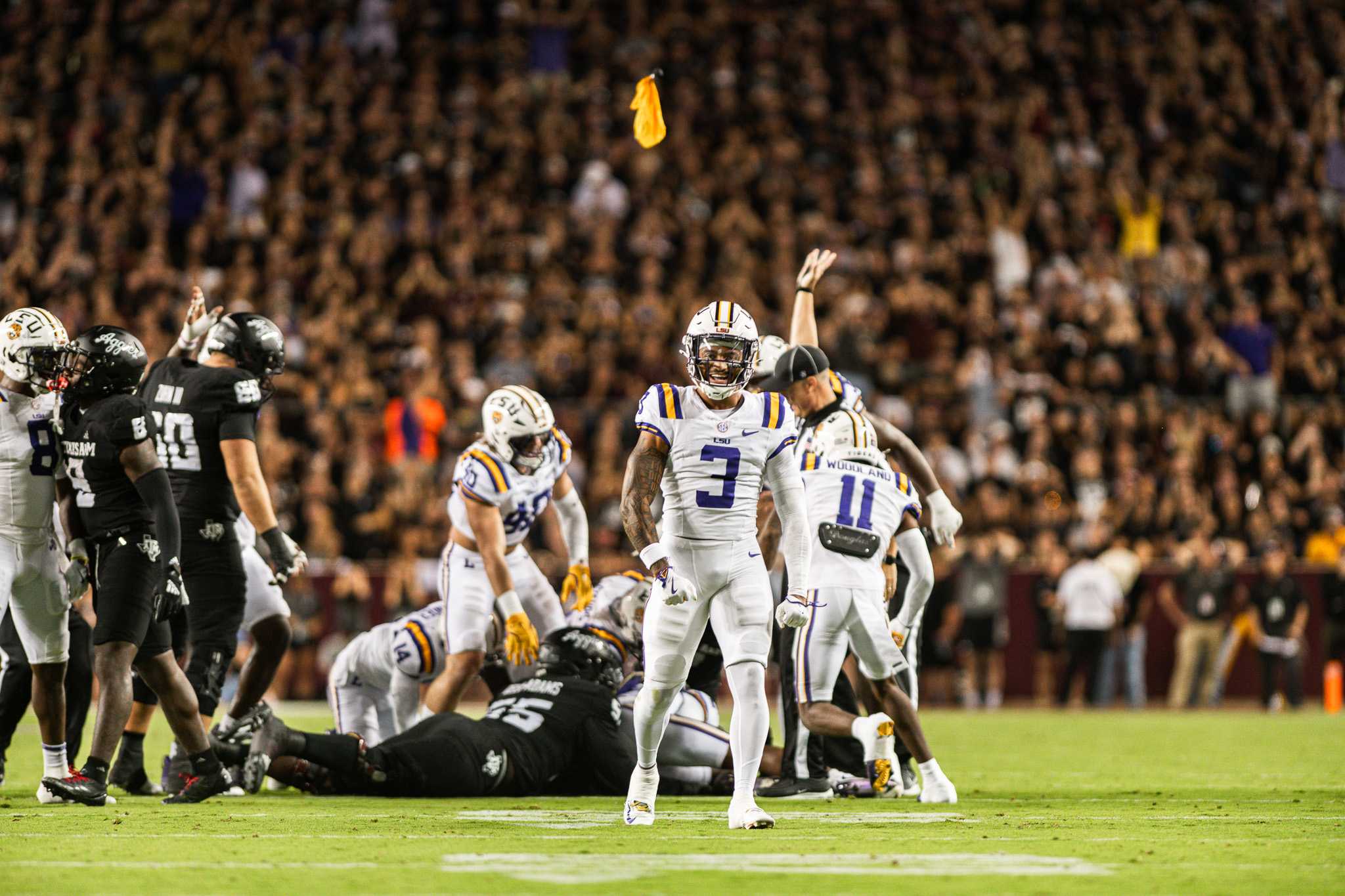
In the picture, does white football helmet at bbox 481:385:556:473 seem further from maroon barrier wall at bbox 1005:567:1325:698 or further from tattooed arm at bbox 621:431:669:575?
maroon barrier wall at bbox 1005:567:1325:698

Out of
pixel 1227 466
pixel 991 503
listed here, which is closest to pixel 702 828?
pixel 991 503

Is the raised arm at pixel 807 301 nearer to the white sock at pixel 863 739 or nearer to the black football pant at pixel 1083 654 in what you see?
the white sock at pixel 863 739

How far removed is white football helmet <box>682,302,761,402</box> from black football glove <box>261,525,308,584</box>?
248cm

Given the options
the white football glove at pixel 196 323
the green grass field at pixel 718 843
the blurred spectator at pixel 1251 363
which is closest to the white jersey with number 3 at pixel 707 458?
the green grass field at pixel 718 843

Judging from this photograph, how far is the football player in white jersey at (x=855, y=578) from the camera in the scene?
8.72 meters

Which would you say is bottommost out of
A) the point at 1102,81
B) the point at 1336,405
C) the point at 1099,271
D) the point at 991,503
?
the point at 991,503

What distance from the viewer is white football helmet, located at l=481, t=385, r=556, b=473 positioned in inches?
392

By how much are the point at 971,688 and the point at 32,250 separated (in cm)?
1120

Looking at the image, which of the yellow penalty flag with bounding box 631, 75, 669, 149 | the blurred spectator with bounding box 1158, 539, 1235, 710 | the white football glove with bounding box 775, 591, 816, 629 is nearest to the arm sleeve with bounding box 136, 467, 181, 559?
the white football glove with bounding box 775, 591, 816, 629

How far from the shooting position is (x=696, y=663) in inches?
399

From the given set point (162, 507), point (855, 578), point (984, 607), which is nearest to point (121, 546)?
point (162, 507)

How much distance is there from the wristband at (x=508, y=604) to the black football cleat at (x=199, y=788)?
174 centimetres

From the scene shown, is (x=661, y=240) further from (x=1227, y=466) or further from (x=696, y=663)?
(x=696, y=663)

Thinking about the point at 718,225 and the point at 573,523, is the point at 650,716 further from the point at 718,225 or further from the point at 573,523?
the point at 718,225
